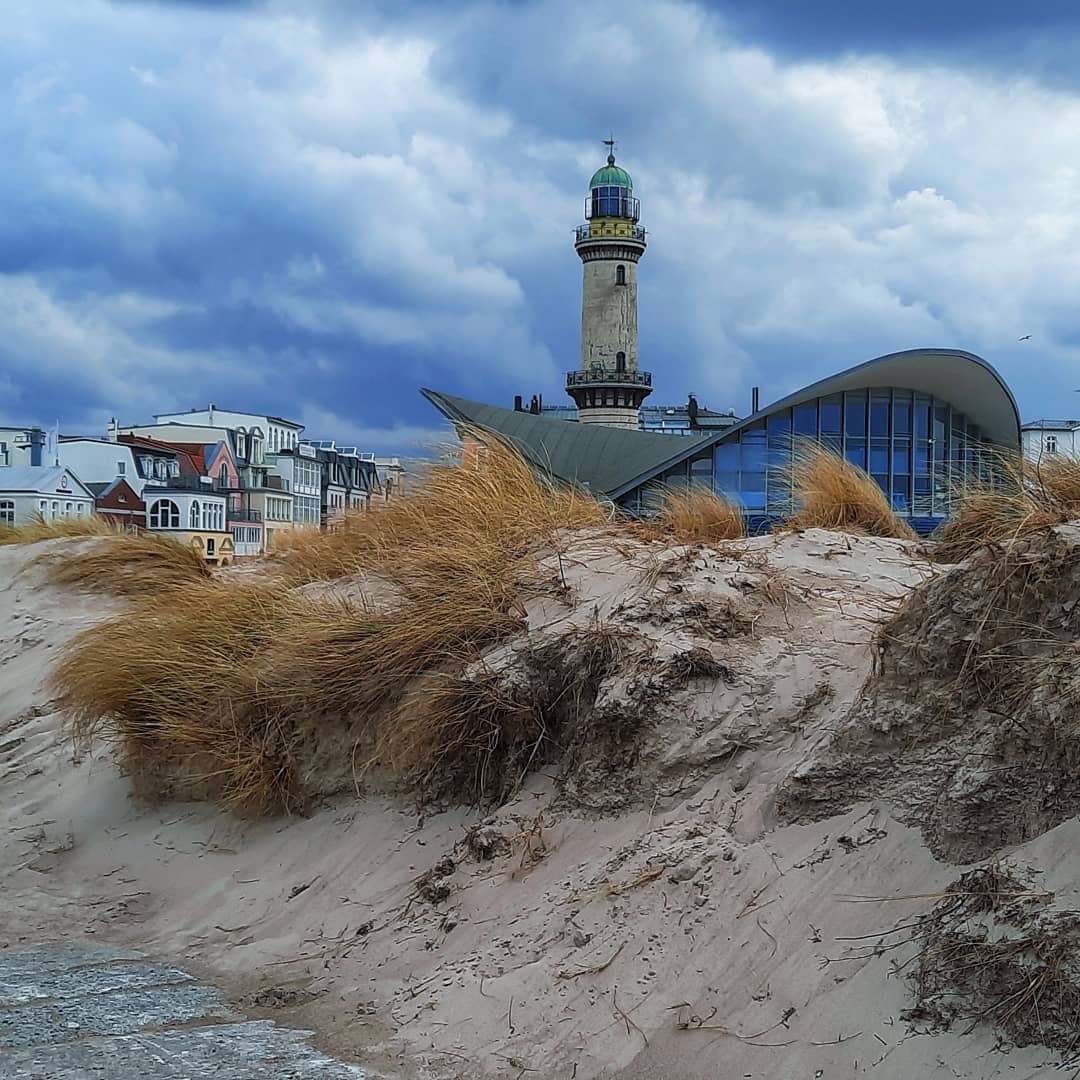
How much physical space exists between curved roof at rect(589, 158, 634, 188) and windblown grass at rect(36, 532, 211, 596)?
2462 inches

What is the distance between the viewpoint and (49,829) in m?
8.12

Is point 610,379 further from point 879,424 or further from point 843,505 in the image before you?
point 843,505

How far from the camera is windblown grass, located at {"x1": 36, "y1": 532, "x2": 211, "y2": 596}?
487 inches

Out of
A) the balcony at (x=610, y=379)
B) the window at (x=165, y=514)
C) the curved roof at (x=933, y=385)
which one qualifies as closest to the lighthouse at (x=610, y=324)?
the balcony at (x=610, y=379)

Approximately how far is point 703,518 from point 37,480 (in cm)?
4669

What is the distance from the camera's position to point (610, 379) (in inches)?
2717

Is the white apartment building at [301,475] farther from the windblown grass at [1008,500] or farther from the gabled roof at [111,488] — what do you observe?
the windblown grass at [1008,500]

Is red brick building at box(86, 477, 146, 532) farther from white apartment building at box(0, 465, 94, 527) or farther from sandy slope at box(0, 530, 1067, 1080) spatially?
sandy slope at box(0, 530, 1067, 1080)

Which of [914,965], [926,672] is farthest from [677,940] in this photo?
[926,672]

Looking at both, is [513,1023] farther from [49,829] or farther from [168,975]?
[49,829]

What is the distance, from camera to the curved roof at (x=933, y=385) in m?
36.6

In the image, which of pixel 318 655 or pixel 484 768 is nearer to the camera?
pixel 484 768

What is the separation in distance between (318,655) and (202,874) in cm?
132

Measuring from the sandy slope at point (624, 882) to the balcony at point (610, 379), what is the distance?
60.8m
